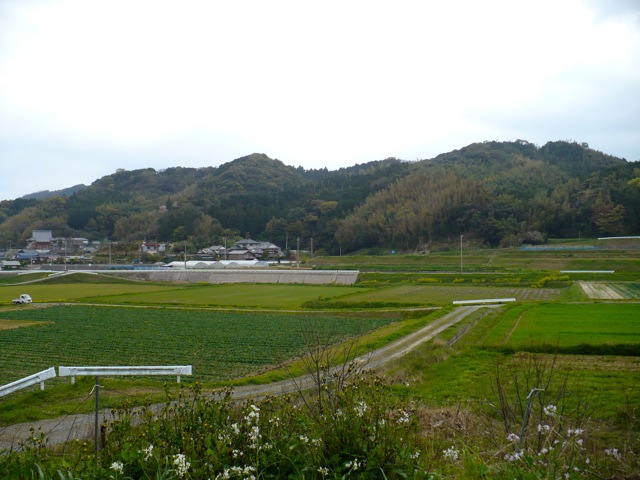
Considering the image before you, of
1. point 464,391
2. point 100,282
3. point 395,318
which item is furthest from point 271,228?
point 464,391

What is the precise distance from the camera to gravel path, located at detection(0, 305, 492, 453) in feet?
30.2

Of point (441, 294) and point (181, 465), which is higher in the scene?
point (181, 465)

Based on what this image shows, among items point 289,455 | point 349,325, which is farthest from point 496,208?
point 289,455

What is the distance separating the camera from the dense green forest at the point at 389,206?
7869 centimetres

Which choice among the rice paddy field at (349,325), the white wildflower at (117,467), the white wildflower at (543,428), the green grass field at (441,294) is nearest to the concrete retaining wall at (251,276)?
the rice paddy field at (349,325)

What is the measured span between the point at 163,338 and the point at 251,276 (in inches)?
1375

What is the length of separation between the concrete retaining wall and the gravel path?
80.5 ft

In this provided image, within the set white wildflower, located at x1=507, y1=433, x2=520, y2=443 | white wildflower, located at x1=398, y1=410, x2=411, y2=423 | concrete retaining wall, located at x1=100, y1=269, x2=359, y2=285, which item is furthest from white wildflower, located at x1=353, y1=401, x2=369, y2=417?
concrete retaining wall, located at x1=100, y1=269, x2=359, y2=285

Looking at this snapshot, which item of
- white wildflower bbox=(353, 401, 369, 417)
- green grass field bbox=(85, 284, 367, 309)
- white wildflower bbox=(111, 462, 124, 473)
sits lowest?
green grass field bbox=(85, 284, 367, 309)

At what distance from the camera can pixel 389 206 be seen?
97500mm

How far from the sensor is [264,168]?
522ft

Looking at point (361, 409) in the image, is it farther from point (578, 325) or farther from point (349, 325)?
point (349, 325)

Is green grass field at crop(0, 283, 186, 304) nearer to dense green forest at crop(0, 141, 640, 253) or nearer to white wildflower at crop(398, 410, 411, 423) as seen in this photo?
white wildflower at crop(398, 410, 411, 423)

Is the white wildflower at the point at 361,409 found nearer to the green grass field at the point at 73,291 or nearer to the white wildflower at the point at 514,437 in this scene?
the white wildflower at the point at 514,437
